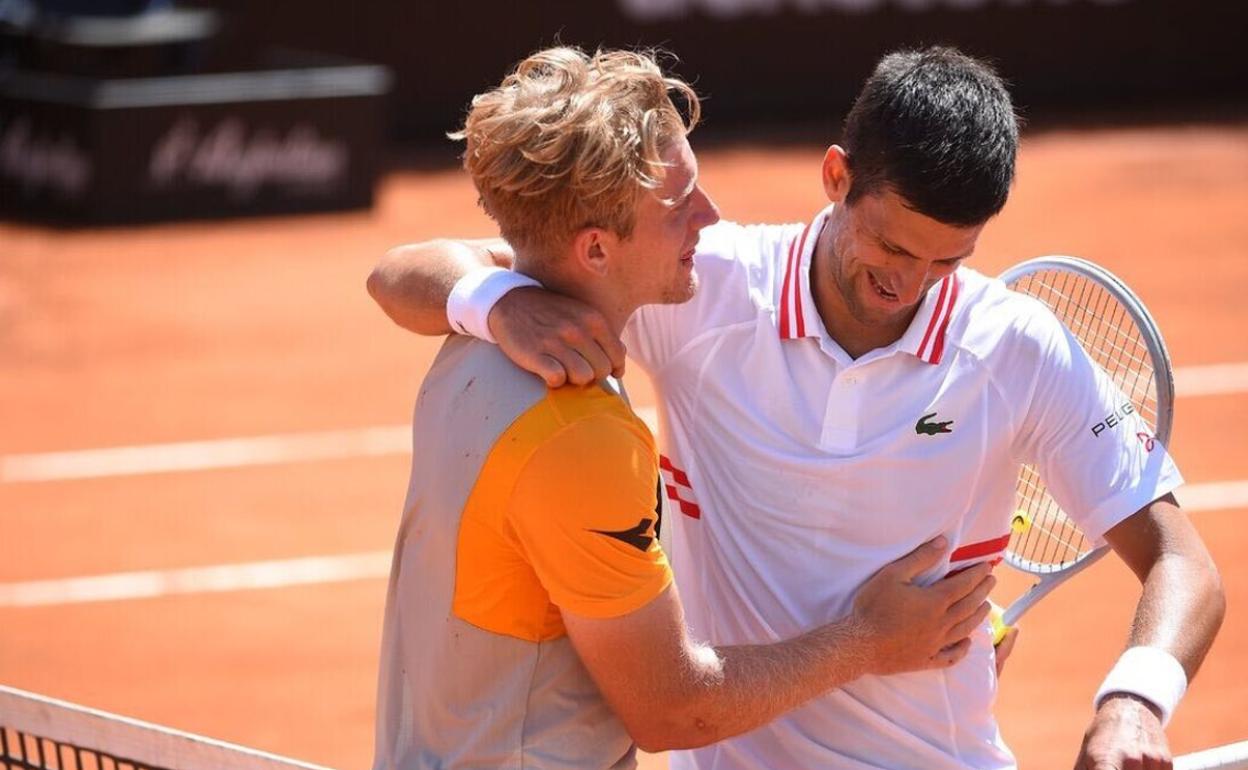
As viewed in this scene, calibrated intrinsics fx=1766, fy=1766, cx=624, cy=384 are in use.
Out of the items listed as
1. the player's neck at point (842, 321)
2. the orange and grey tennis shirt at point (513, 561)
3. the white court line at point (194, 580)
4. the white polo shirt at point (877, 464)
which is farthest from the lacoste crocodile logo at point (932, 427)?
the white court line at point (194, 580)

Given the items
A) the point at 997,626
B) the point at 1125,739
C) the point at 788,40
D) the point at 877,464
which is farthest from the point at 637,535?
the point at 788,40

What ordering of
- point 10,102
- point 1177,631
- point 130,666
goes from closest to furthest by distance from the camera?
point 1177,631
point 130,666
point 10,102

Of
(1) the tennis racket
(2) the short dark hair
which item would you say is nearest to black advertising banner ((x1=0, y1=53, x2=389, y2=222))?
(1) the tennis racket

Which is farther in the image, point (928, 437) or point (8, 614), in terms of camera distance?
point (8, 614)

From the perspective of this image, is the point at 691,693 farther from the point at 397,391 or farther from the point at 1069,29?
the point at 1069,29

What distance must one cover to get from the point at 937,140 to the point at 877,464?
62cm

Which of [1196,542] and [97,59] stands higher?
[1196,542]

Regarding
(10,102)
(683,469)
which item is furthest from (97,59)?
(683,469)

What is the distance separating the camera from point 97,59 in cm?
1579

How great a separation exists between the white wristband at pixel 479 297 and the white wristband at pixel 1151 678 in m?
1.22

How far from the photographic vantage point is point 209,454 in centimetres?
1009

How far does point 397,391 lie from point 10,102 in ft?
19.2

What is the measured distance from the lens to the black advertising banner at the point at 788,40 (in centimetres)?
1762

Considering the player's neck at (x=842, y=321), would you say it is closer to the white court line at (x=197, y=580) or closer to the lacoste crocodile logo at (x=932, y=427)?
the lacoste crocodile logo at (x=932, y=427)
